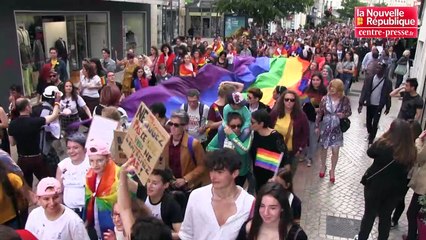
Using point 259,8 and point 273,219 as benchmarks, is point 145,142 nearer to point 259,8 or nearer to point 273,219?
point 273,219

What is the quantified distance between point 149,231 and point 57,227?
1.27 m

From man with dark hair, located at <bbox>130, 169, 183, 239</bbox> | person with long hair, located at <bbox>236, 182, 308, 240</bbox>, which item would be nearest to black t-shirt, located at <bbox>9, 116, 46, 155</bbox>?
man with dark hair, located at <bbox>130, 169, 183, 239</bbox>

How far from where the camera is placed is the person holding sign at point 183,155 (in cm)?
453

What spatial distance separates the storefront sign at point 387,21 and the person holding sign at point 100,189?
348 inches

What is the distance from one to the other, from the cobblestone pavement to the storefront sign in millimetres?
3273

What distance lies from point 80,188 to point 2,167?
726 mm

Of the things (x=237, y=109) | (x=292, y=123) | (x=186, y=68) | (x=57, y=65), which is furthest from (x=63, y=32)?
(x=292, y=123)

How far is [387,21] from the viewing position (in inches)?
418

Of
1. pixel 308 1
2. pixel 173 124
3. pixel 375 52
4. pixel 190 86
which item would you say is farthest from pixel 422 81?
pixel 308 1

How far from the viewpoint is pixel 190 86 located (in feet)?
31.4

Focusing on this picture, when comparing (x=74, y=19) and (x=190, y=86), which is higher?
(x=74, y=19)

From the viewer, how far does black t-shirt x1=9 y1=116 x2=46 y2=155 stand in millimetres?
5258

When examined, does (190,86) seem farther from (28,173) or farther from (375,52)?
(375,52)

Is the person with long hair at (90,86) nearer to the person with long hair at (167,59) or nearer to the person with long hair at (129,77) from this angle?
the person with long hair at (129,77)
